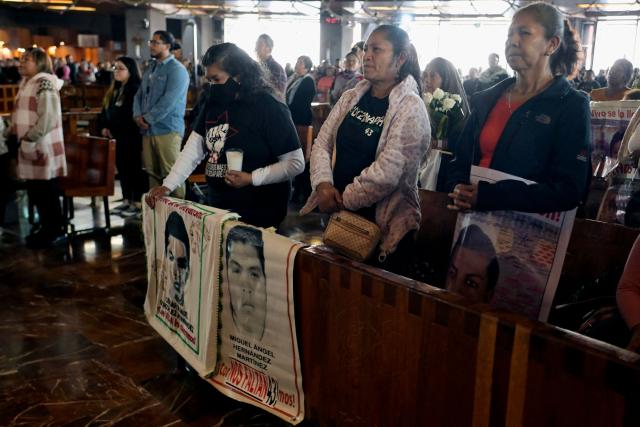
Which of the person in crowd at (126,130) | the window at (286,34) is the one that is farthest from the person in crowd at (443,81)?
the window at (286,34)

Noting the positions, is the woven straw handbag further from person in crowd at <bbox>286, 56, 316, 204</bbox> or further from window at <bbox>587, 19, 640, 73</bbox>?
window at <bbox>587, 19, 640, 73</bbox>

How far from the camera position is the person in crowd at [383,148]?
2.33m

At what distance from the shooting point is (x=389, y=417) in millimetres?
1892

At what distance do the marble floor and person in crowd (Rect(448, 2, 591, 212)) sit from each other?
4.32 feet

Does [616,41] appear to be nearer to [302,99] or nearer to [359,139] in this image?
[302,99]

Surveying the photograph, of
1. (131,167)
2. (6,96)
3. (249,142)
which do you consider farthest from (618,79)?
(6,96)

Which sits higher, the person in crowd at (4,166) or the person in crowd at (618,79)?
the person in crowd at (618,79)

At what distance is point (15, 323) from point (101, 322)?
1.54ft

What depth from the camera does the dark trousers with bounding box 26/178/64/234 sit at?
482cm

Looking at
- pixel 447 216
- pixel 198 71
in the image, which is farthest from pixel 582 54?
pixel 198 71

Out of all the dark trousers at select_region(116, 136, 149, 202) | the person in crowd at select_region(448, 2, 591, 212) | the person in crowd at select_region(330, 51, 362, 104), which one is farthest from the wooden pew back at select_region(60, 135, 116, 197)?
the person in crowd at select_region(448, 2, 591, 212)

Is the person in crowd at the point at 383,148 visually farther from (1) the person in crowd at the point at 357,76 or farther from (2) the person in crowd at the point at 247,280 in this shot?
(1) the person in crowd at the point at 357,76

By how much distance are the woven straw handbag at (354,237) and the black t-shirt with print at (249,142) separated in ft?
2.52

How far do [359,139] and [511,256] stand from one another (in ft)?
2.51
